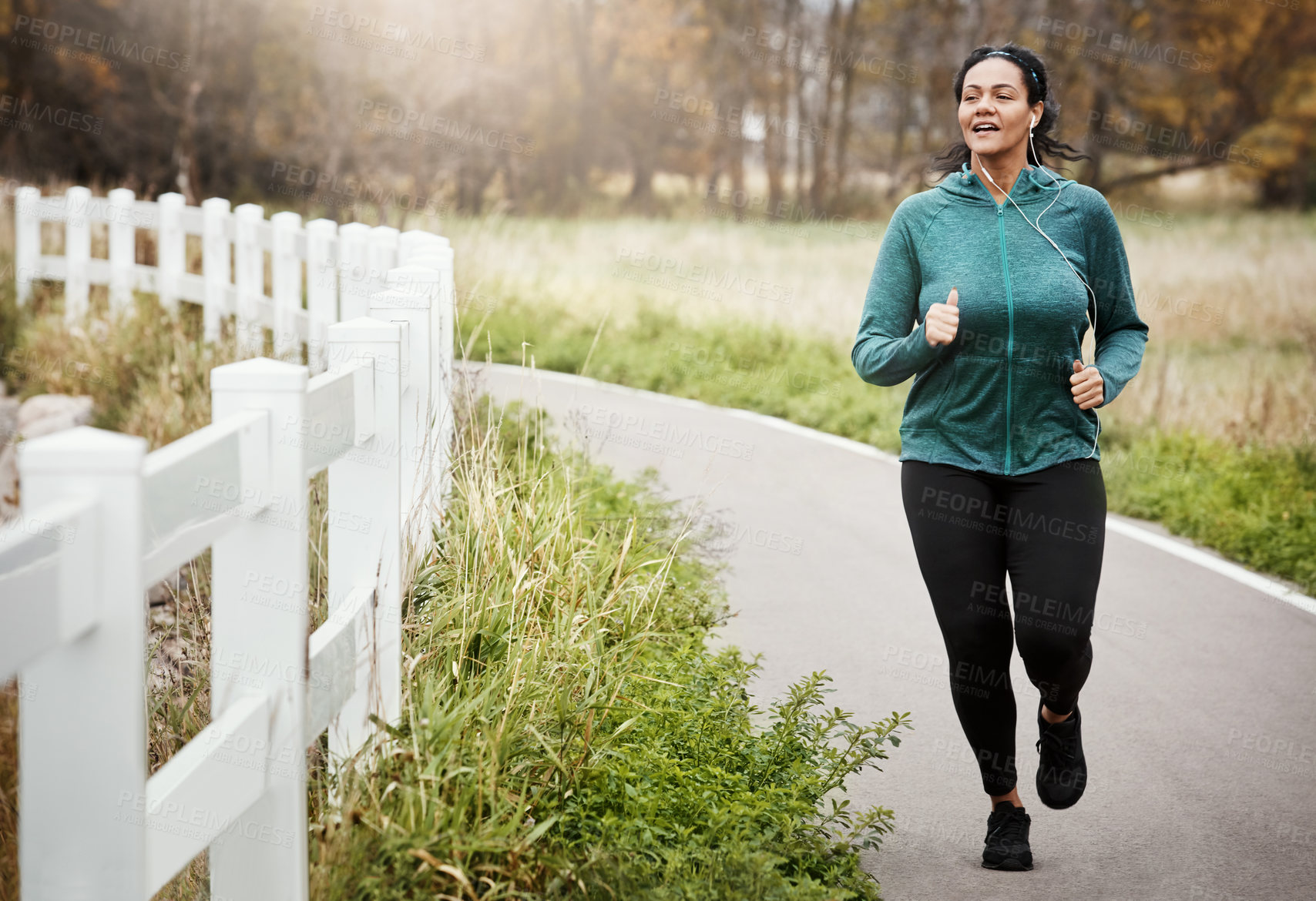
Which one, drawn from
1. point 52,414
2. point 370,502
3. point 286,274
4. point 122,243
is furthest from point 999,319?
point 122,243

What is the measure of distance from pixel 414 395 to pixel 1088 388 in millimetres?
2188

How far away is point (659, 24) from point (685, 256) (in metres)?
16.5

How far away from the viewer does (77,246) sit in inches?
542

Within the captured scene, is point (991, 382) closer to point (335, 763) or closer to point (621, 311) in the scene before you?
point (335, 763)

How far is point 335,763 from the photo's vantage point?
337cm

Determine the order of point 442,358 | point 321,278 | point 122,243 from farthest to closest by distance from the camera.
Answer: point 122,243 → point 321,278 → point 442,358

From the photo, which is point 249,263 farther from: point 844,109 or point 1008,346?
point 844,109

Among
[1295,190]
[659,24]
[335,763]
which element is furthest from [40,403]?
[1295,190]

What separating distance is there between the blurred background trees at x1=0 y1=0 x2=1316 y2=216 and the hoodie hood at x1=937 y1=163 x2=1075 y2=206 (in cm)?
2326

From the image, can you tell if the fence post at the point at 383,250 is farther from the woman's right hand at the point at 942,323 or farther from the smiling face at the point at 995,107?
the woman's right hand at the point at 942,323

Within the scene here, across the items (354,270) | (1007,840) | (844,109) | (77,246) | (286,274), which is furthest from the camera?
(844,109)

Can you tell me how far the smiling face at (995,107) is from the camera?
3889mm

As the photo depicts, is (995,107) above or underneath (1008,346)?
A: above

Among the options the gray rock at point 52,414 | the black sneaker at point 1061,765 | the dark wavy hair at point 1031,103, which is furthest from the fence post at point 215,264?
the black sneaker at point 1061,765
